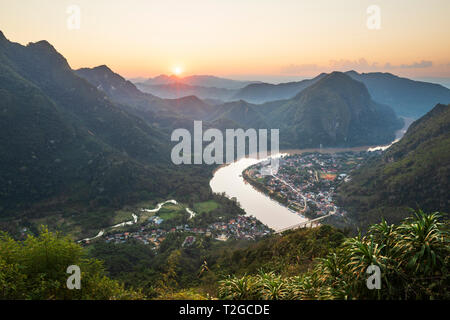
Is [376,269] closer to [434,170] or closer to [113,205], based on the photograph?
[434,170]

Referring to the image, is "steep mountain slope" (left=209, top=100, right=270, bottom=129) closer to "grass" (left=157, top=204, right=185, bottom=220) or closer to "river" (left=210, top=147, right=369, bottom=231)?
"river" (left=210, top=147, right=369, bottom=231)

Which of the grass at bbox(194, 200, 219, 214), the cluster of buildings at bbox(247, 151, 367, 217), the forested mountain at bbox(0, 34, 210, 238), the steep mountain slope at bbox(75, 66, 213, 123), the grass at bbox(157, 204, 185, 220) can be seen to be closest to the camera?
the grass at bbox(157, 204, 185, 220)

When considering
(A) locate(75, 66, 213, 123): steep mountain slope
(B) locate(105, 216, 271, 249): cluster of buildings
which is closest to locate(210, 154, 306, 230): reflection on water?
→ (B) locate(105, 216, 271, 249): cluster of buildings

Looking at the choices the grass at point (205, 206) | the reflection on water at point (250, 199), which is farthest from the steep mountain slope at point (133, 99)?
the grass at point (205, 206)

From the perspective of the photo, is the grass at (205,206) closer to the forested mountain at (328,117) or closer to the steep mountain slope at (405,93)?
the forested mountain at (328,117)

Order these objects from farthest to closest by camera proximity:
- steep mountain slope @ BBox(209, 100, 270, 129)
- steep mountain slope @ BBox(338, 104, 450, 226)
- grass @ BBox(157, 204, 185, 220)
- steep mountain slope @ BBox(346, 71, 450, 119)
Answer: steep mountain slope @ BBox(346, 71, 450, 119), steep mountain slope @ BBox(209, 100, 270, 129), grass @ BBox(157, 204, 185, 220), steep mountain slope @ BBox(338, 104, 450, 226)
